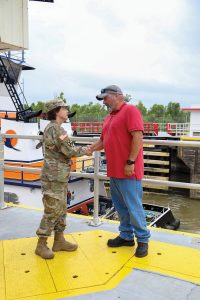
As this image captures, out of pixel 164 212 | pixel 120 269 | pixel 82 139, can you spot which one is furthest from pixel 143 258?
pixel 164 212

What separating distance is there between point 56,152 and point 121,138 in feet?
2.05

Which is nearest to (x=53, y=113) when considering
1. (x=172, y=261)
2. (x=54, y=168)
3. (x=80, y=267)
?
(x=54, y=168)

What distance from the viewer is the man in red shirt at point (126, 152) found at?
3.02 meters

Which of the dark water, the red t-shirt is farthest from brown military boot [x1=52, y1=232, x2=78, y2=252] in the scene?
the dark water

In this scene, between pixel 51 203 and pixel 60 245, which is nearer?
pixel 51 203

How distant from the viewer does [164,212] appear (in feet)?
39.8

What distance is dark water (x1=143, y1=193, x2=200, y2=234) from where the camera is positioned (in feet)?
47.8

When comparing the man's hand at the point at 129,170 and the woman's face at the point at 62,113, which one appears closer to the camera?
the man's hand at the point at 129,170

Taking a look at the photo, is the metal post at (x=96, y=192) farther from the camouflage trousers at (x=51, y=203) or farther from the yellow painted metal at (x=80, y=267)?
the camouflage trousers at (x=51, y=203)

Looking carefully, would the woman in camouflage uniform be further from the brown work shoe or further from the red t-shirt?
the brown work shoe

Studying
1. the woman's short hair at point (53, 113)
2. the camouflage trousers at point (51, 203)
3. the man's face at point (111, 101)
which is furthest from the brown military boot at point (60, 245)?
the man's face at point (111, 101)

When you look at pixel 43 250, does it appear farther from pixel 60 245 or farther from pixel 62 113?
pixel 62 113

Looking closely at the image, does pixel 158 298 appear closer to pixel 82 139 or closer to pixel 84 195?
pixel 82 139

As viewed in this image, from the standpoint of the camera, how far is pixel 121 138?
3.10 m
